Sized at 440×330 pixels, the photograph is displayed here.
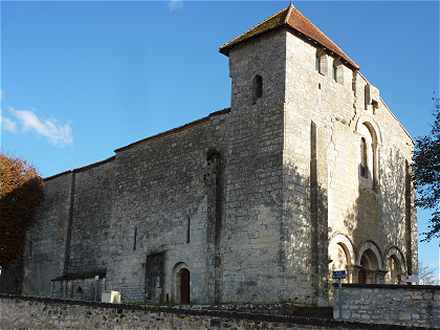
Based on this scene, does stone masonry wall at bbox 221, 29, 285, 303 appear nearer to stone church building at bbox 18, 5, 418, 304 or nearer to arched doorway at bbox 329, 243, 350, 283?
stone church building at bbox 18, 5, 418, 304

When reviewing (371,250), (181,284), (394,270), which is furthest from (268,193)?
(394,270)

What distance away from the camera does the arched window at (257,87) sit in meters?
23.5

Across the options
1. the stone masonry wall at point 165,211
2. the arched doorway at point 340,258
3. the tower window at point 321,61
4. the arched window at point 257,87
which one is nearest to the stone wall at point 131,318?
the stone masonry wall at point 165,211

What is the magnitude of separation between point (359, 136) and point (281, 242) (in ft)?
24.3

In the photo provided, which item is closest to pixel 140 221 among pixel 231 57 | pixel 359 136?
pixel 231 57

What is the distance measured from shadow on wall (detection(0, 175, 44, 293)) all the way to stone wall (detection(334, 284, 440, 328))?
2260 cm

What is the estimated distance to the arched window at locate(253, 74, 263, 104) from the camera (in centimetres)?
2353

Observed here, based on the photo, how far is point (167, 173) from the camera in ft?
88.1

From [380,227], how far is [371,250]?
1335 millimetres

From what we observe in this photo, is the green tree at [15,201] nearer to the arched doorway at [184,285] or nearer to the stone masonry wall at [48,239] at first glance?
the stone masonry wall at [48,239]

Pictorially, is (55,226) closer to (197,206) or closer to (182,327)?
(197,206)

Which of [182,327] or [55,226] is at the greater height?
[55,226]

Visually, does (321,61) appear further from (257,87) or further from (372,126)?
(372,126)

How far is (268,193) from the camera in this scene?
21.9 metres
